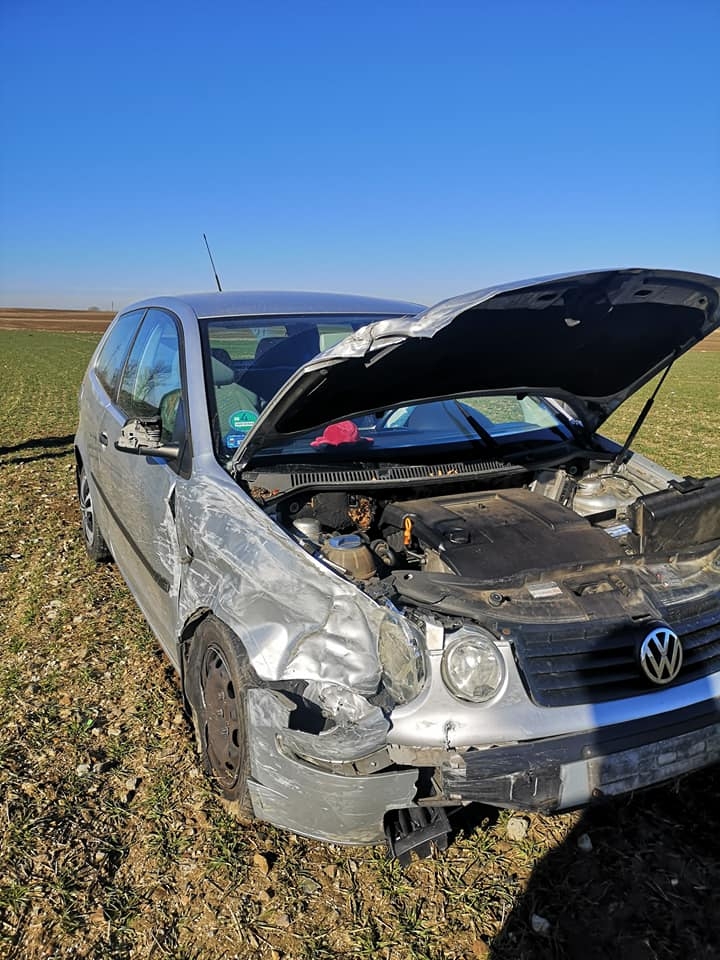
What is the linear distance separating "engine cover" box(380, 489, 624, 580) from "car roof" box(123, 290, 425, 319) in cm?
119

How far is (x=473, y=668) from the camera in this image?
1.95 metres

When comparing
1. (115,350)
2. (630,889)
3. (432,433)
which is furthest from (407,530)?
(115,350)

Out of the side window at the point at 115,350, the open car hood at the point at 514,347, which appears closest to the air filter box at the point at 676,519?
the open car hood at the point at 514,347

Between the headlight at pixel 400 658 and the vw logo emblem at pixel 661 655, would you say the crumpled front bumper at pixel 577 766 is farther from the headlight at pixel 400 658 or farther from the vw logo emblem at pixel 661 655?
the headlight at pixel 400 658

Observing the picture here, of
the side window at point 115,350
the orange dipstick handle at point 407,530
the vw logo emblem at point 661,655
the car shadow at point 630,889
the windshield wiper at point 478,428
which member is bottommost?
the car shadow at point 630,889

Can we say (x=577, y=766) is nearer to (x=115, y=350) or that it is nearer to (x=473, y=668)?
(x=473, y=668)

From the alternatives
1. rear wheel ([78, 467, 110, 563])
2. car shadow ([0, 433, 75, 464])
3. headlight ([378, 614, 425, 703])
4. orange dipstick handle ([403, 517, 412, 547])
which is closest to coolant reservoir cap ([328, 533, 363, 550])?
orange dipstick handle ([403, 517, 412, 547])

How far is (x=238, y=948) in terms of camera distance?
6.57 ft

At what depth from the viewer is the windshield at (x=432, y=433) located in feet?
9.44

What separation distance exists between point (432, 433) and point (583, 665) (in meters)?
1.44

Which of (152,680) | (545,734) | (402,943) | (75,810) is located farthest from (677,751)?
(152,680)

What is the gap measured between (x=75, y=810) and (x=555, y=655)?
1782 mm

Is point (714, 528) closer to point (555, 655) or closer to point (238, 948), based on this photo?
point (555, 655)

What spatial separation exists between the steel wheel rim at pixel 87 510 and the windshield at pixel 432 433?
7.26 ft
